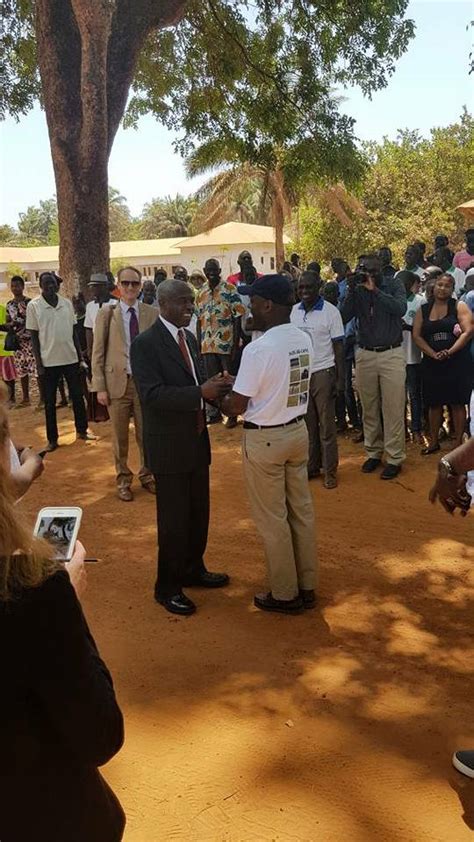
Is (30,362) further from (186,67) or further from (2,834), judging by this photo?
(2,834)

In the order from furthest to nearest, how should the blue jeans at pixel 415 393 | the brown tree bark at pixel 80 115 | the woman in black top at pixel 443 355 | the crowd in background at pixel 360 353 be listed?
the brown tree bark at pixel 80 115 → the blue jeans at pixel 415 393 → the woman in black top at pixel 443 355 → the crowd in background at pixel 360 353

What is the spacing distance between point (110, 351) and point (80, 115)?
21.3 ft

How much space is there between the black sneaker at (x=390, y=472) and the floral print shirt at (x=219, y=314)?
2.76 m

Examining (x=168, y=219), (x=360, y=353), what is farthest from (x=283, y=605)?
(x=168, y=219)

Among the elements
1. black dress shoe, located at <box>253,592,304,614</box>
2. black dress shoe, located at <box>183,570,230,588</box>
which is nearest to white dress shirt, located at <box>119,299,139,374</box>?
black dress shoe, located at <box>183,570,230,588</box>

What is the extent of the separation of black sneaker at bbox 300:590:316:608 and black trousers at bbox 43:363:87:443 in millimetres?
4918

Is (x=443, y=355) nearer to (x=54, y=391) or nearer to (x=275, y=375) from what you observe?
(x=275, y=375)

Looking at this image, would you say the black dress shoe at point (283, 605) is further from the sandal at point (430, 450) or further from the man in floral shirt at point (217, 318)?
the man in floral shirt at point (217, 318)

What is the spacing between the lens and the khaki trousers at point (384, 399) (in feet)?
22.3

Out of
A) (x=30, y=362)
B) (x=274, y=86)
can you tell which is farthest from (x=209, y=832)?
(x=274, y=86)

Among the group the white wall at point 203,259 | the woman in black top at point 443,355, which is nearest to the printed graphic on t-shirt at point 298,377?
the woman in black top at point 443,355

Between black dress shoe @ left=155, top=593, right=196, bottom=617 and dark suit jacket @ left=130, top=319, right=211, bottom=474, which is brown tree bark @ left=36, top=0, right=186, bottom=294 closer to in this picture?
dark suit jacket @ left=130, top=319, right=211, bottom=474

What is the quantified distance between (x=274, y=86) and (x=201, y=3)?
208cm

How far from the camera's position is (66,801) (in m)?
1.48
